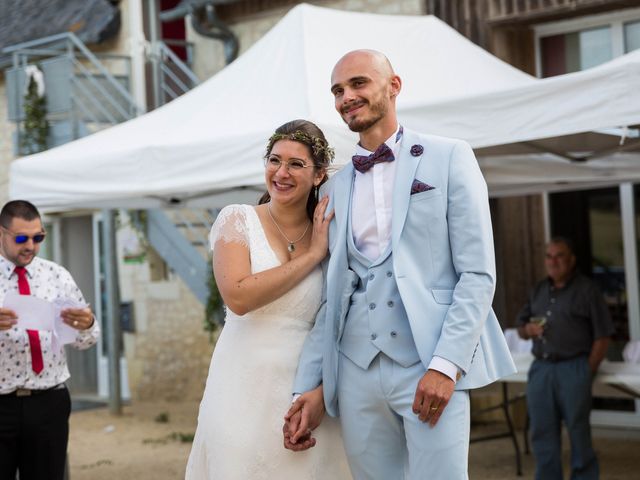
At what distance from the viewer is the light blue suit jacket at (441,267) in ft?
9.90

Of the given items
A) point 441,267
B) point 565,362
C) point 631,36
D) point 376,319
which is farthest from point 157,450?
point 441,267

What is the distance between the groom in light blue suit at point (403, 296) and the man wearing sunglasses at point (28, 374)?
1.93 m

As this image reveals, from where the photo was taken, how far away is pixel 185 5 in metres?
11.9

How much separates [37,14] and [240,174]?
1066 cm

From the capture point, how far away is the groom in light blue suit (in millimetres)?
3021

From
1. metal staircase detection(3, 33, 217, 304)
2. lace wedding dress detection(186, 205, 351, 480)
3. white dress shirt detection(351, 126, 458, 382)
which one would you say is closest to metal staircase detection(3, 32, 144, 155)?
metal staircase detection(3, 33, 217, 304)

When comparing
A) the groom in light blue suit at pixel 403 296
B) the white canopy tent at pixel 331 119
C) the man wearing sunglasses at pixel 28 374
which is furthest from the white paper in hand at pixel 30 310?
the groom in light blue suit at pixel 403 296

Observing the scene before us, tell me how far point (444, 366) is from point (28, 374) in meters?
2.44

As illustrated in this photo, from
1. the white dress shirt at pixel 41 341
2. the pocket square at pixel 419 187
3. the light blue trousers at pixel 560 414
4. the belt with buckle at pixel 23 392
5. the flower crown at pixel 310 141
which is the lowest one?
the light blue trousers at pixel 560 414

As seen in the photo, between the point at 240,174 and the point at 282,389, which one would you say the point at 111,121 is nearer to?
the point at 240,174

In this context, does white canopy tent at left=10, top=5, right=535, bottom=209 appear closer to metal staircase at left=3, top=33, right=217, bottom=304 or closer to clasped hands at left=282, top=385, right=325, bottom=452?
clasped hands at left=282, top=385, right=325, bottom=452

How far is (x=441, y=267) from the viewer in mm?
3119

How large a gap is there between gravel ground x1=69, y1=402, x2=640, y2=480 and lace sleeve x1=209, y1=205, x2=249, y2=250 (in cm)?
415

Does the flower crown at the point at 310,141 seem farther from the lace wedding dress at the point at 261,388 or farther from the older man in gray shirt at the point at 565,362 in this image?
the older man in gray shirt at the point at 565,362
